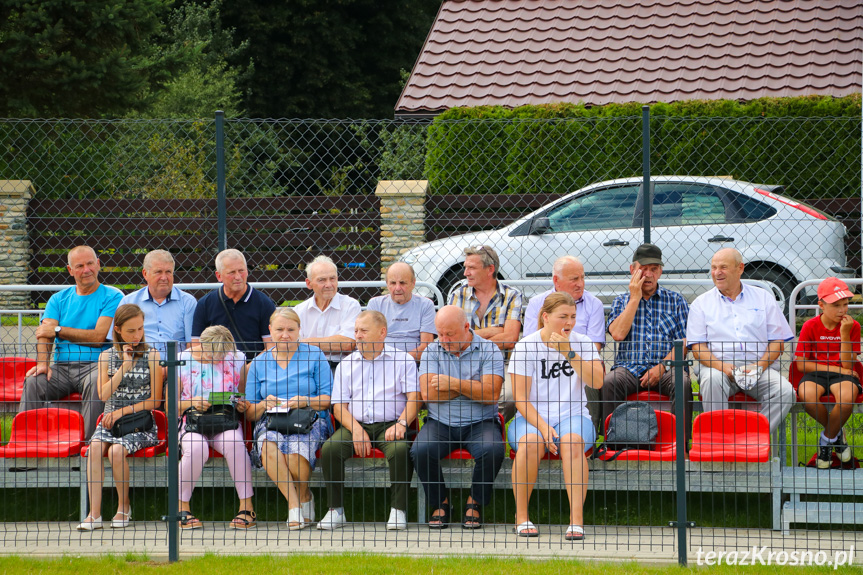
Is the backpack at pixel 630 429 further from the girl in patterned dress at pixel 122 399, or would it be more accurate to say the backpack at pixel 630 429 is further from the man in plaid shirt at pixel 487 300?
the girl in patterned dress at pixel 122 399

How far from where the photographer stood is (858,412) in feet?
17.1

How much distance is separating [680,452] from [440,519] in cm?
136

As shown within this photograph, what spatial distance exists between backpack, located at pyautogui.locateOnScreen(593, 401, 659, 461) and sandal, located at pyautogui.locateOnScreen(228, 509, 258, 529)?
1885mm

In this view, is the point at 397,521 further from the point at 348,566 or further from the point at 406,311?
the point at 406,311

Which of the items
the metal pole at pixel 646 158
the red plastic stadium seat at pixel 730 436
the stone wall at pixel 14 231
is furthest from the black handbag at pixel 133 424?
the stone wall at pixel 14 231

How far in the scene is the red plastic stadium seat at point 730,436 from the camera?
4992 millimetres

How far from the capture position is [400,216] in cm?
1056

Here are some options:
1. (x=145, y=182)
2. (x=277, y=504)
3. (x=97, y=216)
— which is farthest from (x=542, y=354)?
(x=145, y=182)

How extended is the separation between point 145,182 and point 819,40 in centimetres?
958

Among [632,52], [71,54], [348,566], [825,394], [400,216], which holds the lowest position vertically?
[348,566]

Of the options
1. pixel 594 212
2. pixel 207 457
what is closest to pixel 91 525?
pixel 207 457

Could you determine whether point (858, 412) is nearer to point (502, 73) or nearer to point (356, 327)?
point (356, 327)

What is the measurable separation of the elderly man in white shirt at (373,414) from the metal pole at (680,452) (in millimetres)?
1394

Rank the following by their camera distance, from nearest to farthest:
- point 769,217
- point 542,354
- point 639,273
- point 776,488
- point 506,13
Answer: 1. point 776,488
2. point 542,354
3. point 639,273
4. point 769,217
5. point 506,13
